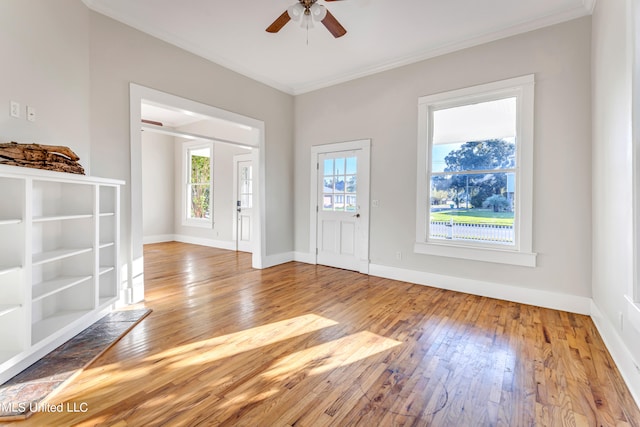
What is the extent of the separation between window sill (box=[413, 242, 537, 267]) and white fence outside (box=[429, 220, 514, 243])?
0.14m

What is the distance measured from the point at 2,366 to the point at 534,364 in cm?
344

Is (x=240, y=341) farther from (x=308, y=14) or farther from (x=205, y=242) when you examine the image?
(x=205, y=242)

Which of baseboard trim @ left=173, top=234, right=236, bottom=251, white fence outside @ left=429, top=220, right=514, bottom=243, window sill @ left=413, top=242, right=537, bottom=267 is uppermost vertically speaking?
white fence outside @ left=429, top=220, right=514, bottom=243

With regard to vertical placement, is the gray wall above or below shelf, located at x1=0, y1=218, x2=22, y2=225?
above

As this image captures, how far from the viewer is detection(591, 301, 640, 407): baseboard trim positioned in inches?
68.4

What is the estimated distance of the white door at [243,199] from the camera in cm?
654

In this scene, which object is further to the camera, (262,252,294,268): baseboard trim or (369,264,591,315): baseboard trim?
(262,252,294,268): baseboard trim

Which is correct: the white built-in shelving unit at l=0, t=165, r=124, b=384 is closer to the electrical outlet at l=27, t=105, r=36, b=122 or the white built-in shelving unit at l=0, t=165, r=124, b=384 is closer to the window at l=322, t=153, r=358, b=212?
the electrical outlet at l=27, t=105, r=36, b=122

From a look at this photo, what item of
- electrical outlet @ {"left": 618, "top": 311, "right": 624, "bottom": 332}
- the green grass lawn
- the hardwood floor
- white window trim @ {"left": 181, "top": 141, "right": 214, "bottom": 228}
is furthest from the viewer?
white window trim @ {"left": 181, "top": 141, "right": 214, "bottom": 228}

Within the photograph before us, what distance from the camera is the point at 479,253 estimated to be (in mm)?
3590

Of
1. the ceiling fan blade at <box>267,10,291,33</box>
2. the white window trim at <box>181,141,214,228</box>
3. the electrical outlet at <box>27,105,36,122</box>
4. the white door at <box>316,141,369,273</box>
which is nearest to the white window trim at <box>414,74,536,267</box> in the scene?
the white door at <box>316,141,369,273</box>

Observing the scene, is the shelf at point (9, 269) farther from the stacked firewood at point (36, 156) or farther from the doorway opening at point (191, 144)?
the doorway opening at point (191, 144)

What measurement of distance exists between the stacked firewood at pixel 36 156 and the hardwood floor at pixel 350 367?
1451 mm

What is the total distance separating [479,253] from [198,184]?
6626 millimetres
